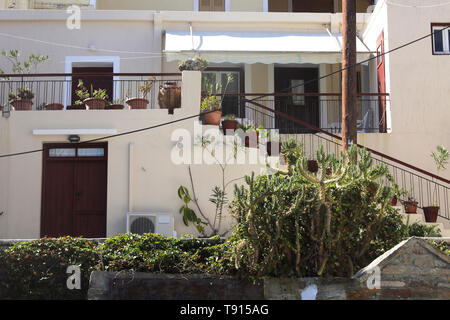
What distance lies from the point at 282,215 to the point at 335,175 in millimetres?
894

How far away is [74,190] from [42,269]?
154 inches

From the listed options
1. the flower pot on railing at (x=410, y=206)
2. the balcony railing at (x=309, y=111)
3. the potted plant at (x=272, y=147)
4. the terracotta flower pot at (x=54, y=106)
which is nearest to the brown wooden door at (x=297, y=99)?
the balcony railing at (x=309, y=111)

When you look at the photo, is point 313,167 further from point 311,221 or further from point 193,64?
point 311,221

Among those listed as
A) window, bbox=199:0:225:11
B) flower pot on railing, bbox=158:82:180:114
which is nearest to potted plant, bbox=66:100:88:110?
flower pot on railing, bbox=158:82:180:114

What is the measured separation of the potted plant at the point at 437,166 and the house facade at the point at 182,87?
0.71 ft

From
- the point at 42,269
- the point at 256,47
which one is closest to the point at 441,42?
the point at 256,47

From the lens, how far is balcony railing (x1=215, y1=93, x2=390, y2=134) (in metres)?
14.3

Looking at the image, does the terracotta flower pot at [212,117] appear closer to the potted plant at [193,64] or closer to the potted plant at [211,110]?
the potted plant at [211,110]

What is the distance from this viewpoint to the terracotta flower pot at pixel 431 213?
11.7 meters

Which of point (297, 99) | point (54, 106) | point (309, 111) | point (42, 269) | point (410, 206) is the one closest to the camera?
point (42, 269)

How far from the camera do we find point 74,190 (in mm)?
11883

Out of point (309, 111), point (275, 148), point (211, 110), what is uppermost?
point (309, 111)

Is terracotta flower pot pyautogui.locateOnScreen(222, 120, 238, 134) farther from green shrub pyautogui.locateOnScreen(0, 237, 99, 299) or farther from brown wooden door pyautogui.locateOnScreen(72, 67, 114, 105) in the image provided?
green shrub pyautogui.locateOnScreen(0, 237, 99, 299)

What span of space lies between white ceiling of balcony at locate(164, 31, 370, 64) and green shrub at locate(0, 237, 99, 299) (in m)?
6.81
